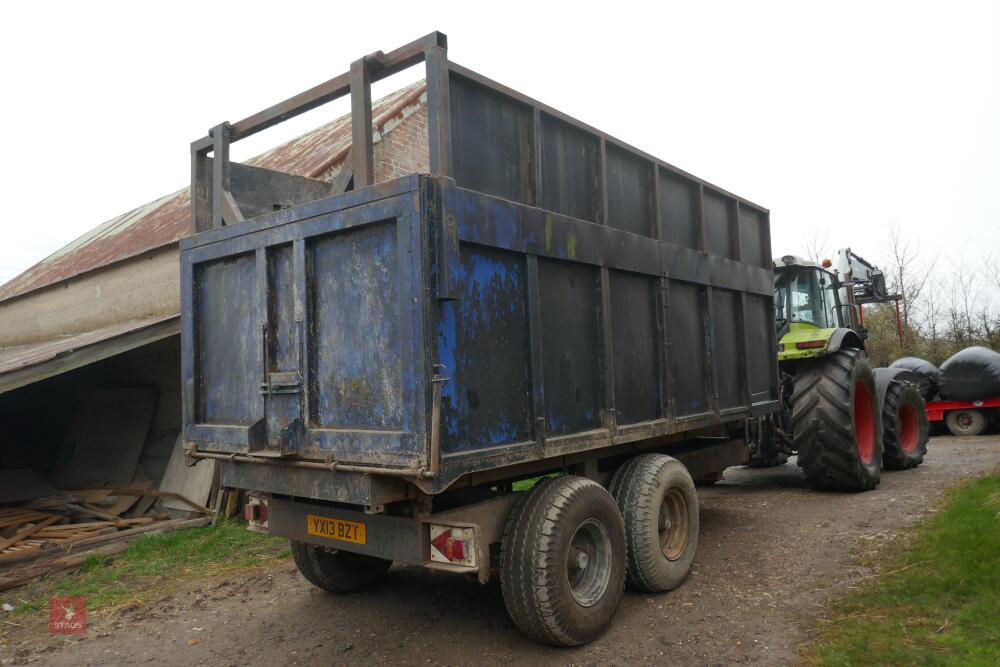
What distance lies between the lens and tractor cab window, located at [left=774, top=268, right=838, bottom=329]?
8.70m

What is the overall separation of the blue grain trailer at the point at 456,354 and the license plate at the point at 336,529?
0.05 ft

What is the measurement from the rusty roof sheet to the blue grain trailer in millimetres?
4650

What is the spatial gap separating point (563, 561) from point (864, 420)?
6.08m

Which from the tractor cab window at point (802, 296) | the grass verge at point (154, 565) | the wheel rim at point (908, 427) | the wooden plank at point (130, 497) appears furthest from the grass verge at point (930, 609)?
the wooden plank at point (130, 497)

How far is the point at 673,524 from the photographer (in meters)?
5.23

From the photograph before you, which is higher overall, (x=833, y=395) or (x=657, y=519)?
(x=833, y=395)

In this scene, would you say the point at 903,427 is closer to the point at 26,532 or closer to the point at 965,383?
the point at 965,383

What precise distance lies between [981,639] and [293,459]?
3789 millimetres

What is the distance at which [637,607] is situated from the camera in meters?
4.57

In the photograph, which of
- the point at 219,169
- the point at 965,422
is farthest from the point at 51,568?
the point at 965,422

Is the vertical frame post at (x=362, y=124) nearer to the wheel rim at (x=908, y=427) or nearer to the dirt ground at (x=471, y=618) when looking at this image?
the dirt ground at (x=471, y=618)

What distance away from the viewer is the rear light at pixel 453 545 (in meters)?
3.59

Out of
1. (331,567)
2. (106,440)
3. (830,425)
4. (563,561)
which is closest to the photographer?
(563,561)

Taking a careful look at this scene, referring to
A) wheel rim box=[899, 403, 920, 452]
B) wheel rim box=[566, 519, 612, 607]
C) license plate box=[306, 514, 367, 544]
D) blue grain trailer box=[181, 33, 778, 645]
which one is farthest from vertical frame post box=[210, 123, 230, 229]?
wheel rim box=[899, 403, 920, 452]
